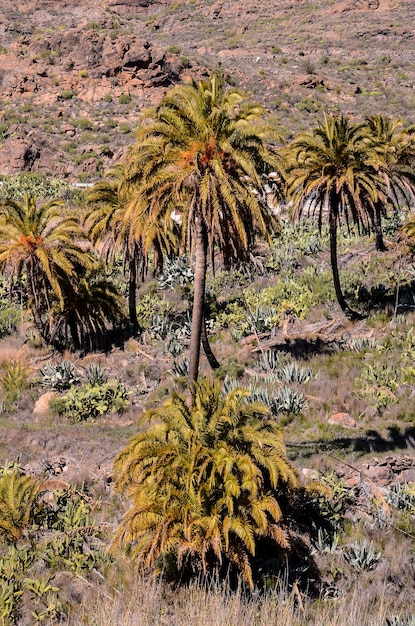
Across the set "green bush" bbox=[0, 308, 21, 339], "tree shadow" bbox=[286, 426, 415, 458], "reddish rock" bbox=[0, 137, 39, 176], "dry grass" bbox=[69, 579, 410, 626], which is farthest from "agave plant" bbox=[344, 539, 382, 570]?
"reddish rock" bbox=[0, 137, 39, 176]

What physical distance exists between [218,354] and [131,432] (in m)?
5.40

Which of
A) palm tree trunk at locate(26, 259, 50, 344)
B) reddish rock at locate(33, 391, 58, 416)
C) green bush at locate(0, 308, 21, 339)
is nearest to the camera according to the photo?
reddish rock at locate(33, 391, 58, 416)

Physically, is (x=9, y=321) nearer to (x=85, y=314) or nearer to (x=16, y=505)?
(x=85, y=314)

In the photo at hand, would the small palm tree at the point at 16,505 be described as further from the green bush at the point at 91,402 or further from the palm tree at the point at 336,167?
the palm tree at the point at 336,167

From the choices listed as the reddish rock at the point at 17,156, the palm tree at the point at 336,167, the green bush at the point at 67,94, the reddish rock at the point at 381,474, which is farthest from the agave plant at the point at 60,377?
the green bush at the point at 67,94

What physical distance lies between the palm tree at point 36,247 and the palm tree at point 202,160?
19.4 ft

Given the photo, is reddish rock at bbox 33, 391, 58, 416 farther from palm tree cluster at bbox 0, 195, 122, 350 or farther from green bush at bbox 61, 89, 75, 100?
green bush at bbox 61, 89, 75, 100

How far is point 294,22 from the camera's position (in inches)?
2768

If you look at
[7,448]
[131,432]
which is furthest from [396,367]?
[7,448]

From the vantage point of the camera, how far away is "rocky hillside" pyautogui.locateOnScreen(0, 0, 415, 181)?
121ft

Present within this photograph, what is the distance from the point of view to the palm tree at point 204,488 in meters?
6.12

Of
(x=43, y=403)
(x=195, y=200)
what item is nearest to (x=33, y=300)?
(x=43, y=403)

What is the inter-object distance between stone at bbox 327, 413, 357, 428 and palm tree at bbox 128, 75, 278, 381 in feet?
15.0

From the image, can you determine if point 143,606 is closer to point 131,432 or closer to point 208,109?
point 131,432
